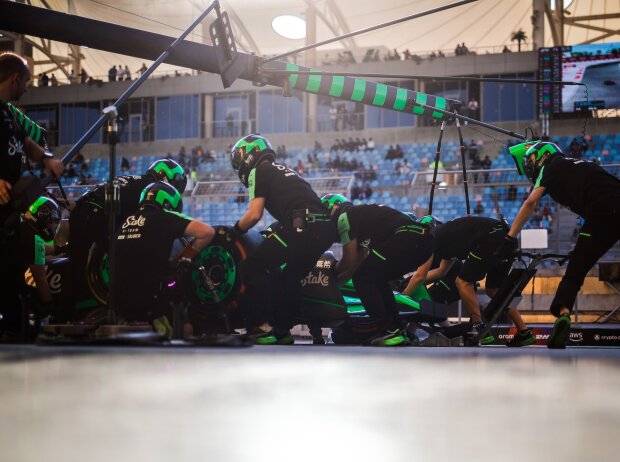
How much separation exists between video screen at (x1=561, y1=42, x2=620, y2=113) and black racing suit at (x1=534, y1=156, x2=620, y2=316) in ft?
57.5

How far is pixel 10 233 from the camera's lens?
399cm

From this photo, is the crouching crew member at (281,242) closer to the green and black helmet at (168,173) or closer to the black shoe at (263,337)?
the black shoe at (263,337)

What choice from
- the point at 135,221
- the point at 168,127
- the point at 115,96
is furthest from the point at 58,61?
the point at 135,221

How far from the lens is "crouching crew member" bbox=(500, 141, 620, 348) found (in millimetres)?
4645

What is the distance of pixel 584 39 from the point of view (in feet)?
100

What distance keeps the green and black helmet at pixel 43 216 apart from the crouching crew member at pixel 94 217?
48cm

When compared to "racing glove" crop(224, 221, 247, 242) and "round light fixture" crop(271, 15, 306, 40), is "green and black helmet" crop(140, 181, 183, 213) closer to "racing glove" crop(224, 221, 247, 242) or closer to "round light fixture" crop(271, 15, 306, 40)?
"racing glove" crop(224, 221, 247, 242)

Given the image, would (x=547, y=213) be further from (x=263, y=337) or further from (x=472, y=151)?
(x=472, y=151)

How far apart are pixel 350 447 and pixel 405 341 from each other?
3674mm

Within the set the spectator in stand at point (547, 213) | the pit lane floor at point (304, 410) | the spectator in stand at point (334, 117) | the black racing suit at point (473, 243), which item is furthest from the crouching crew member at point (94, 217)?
the spectator in stand at point (334, 117)

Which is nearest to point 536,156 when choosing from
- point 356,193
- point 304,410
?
point 304,410

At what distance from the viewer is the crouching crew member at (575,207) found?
15.2ft

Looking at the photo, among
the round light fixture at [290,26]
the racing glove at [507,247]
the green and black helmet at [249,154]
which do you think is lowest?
the racing glove at [507,247]

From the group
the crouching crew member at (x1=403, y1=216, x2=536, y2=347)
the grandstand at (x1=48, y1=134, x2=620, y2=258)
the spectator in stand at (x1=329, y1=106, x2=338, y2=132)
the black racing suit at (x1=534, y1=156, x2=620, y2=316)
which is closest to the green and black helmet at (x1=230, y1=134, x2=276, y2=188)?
the crouching crew member at (x1=403, y1=216, x2=536, y2=347)
